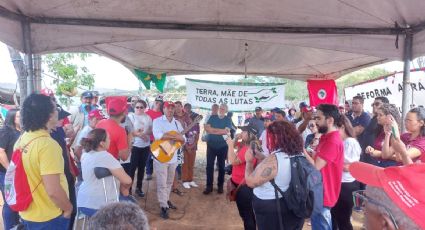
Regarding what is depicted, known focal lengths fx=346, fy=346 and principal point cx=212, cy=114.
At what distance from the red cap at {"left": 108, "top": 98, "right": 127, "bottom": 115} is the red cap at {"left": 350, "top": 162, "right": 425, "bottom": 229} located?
341cm

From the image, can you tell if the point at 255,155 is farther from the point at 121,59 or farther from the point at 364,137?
the point at 121,59

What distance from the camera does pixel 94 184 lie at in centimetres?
313

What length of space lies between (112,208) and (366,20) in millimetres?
3241

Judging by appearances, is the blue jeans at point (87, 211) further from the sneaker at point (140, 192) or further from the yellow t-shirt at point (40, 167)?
the sneaker at point (140, 192)

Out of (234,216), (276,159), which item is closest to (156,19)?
(276,159)

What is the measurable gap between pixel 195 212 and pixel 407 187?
5.36 meters

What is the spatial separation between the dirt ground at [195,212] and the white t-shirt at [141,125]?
3.29 ft

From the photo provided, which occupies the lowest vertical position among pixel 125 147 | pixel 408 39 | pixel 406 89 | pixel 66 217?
pixel 66 217

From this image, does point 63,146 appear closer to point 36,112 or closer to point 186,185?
point 36,112

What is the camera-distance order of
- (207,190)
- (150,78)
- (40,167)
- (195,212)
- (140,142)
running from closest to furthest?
(40,167) < (195,212) < (140,142) < (207,190) < (150,78)

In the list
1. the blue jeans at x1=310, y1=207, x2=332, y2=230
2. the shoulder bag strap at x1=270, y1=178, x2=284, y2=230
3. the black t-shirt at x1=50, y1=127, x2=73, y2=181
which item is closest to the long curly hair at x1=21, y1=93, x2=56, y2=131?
the black t-shirt at x1=50, y1=127, x2=73, y2=181

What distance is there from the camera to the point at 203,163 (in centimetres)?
1073

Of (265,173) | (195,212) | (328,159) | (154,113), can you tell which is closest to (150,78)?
(154,113)

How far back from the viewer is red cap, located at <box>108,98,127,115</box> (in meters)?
4.07
